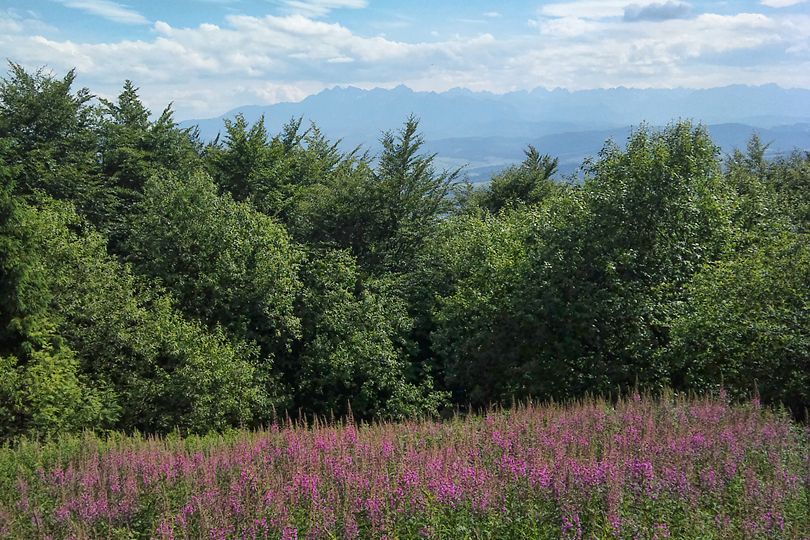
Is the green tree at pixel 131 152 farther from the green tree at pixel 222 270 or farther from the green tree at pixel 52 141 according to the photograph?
the green tree at pixel 222 270

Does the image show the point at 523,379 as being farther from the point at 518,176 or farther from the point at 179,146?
the point at 518,176

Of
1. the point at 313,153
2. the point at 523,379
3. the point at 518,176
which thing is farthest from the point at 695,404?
the point at 518,176

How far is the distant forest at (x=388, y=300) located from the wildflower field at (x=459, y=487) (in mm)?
5268

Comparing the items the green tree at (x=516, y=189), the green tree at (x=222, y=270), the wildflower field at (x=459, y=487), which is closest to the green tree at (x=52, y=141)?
the green tree at (x=222, y=270)

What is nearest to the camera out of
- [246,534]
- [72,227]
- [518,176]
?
[246,534]

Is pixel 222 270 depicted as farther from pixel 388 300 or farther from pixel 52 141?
pixel 52 141

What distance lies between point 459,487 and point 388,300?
18.0m

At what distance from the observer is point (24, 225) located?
17328 mm

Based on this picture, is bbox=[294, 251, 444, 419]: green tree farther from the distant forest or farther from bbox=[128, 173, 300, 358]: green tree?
bbox=[128, 173, 300, 358]: green tree

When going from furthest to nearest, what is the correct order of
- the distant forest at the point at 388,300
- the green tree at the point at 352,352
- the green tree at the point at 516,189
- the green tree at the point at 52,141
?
the green tree at the point at 516,189
the green tree at the point at 52,141
the green tree at the point at 352,352
the distant forest at the point at 388,300

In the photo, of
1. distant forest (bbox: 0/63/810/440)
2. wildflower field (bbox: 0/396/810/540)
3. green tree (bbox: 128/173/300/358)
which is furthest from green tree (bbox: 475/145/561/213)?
wildflower field (bbox: 0/396/810/540)

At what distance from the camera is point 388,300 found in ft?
79.5

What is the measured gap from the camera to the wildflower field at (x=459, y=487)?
594 centimetres

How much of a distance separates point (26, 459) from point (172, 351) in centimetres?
838
